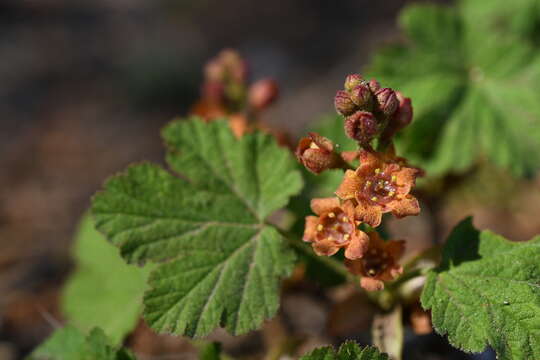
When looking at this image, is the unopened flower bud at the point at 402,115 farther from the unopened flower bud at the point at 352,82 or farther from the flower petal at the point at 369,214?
the flower petal at the point at 369,214

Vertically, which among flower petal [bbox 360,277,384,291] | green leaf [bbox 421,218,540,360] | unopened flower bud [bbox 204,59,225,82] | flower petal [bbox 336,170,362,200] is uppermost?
unopened flower bud [bbox 204,59,225,82]

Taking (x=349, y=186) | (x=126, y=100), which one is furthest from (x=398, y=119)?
(x=126, y=100)

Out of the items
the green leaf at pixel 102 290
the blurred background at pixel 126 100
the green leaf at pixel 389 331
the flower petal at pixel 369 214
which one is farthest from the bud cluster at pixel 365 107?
the green leaf at pixel 102 290

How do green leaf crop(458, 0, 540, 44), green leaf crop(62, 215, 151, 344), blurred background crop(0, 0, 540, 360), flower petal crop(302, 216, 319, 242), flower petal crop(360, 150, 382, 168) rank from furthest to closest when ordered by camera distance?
green leaf crop(458, 0, 540, 44) → blurred background crop(0, 0, 540, 360) → green leaf crop(62, 215, 151, 344) → flower petal crop(302, 216, 319, 242) → flower petal crop(360, 150, 382, 168)

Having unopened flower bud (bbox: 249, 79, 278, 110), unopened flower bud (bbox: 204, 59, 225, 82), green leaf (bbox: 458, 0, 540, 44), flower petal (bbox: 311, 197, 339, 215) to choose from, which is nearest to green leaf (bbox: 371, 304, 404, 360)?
flower petal (bbox: 311, 197, 339, 215)

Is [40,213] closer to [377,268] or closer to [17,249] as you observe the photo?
[17,249]

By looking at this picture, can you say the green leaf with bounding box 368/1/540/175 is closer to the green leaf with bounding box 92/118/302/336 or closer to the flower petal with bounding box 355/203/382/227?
the green leaf with bounding box 92/118/302/336

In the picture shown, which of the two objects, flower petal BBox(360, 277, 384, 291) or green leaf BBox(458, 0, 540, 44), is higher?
green leaf BBox(458, 0, 540, 44)

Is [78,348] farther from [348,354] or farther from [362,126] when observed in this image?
[362,126]

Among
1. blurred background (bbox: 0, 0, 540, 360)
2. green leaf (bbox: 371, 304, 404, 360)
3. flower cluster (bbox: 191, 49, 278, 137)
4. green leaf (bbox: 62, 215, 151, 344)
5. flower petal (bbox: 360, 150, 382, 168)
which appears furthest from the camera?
blurred background (bbox: 0, 0, 540, 360)
